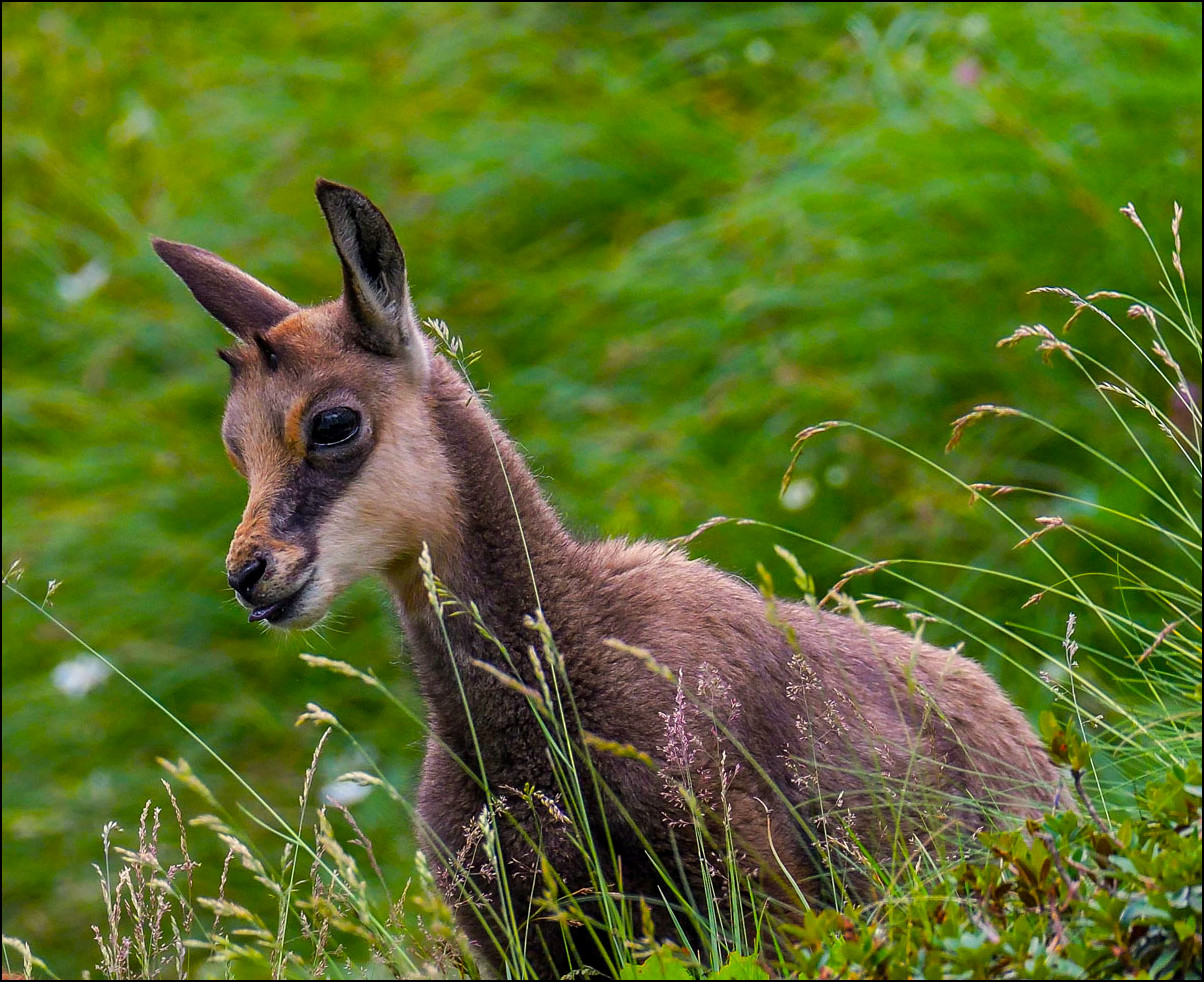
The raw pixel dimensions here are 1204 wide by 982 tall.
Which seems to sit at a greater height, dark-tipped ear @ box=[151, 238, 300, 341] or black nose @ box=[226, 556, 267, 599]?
dark-tipped ear @ box=[151, 238, 300, 341]

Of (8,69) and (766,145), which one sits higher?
(8,69)

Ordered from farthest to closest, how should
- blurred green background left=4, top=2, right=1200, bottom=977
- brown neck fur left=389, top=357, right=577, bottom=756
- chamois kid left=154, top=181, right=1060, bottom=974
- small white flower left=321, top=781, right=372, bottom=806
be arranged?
blurred green background left=4, top=2, right=1200, bottom=977 < small white flower left=321, top=781, right=372, bottom=806 < brown neck fur left=389, top=357, right=577, bottom=756 < chamois kid left=154, top=181, right=1060, bottom=974

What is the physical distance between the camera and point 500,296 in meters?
6.83

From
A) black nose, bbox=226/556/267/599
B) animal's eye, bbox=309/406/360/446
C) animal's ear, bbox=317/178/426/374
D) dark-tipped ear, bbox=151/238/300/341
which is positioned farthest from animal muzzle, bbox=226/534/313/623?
dark-tipped ear, bbox=151/238/300/341

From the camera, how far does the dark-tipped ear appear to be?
3793mm

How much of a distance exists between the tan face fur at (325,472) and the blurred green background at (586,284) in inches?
56.4

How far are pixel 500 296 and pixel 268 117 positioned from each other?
168cm

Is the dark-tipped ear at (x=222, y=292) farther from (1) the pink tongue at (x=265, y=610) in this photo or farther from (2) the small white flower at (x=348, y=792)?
(2) the small white flower at (x=348, y=792)

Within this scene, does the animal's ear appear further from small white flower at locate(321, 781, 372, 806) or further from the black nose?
small white flower at locate(321, 781, 372, 806)

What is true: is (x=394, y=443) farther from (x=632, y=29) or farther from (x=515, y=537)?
(x=632, y=29)

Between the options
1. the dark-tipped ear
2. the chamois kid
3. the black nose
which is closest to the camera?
the chamois kid

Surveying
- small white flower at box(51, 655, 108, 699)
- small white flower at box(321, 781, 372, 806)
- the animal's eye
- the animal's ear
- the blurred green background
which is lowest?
small white flower at box(321, 781, 372, 806)

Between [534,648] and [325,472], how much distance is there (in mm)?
615

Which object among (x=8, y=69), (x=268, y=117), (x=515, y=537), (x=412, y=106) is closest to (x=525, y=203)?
(x=412, y=106)
